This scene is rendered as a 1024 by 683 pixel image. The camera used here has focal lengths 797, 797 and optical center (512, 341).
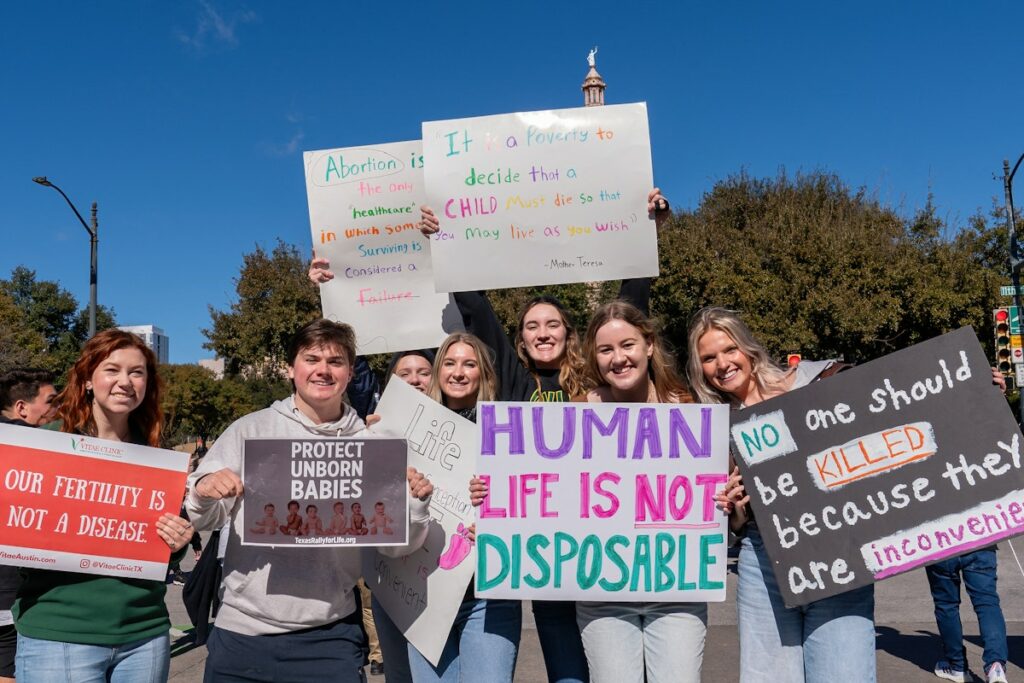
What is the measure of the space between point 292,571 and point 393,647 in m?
0.79

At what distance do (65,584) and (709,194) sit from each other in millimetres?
31304

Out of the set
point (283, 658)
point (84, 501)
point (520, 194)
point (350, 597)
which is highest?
point (520, 194)

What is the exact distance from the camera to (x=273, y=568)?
280 cm

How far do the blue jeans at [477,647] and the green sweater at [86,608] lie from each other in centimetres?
101

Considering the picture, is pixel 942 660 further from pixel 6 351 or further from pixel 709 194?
pixel 6 351

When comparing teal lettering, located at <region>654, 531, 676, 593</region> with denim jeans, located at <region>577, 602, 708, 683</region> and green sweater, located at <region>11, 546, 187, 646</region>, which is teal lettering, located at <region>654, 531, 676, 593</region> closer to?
denim jeans, located at <region>577, 602, 708, 683</region>

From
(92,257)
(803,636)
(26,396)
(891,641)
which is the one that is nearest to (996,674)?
(891,641)

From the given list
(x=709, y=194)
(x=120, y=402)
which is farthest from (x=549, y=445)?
(x=709, y=194)

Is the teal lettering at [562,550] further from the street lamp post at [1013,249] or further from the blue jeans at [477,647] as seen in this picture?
the street lamp post at [1013,249]

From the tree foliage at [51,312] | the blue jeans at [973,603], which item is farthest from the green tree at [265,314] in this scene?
the tree foliage at [51,312]

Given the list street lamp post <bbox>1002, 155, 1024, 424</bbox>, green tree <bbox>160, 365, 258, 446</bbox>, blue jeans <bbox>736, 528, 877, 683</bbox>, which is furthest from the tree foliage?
blue jeans <bbox>736, 528, 877, 683</bbox>

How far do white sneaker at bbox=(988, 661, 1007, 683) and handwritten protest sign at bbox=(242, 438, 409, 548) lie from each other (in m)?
4.37

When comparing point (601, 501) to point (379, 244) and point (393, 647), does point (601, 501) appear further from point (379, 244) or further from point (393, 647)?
point (379, 244)

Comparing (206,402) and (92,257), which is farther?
(206,402)
